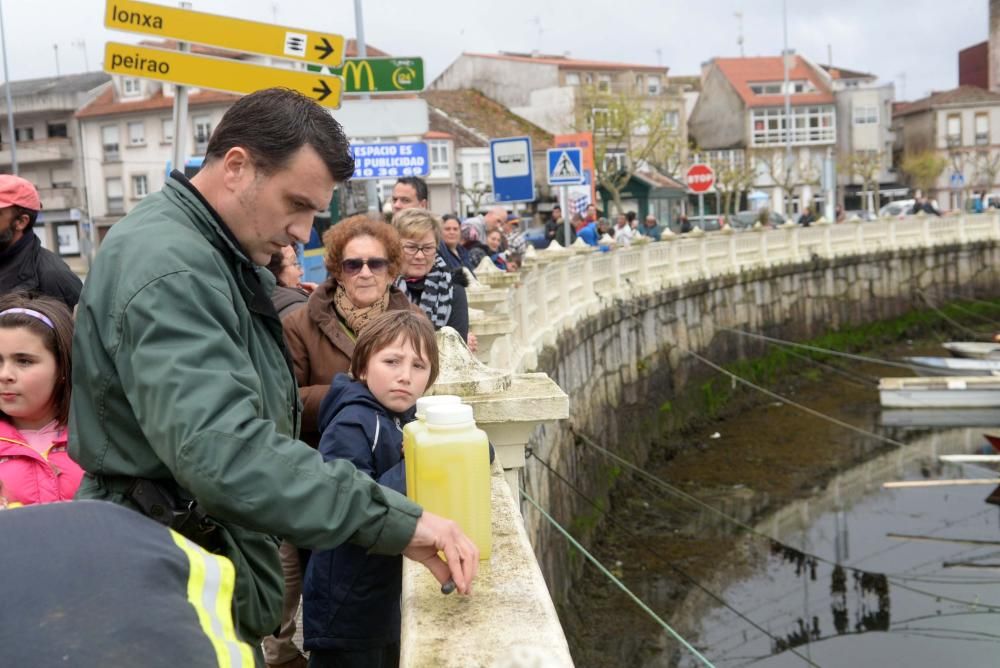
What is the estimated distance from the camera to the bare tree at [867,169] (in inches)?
2367

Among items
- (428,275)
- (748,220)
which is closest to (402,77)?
(428,275)

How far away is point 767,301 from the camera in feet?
88.7

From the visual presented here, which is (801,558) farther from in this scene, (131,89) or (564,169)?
(131,89)

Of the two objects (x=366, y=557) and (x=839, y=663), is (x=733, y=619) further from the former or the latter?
(x=366, y=557)

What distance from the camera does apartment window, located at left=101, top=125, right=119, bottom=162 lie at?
50750 millimetres

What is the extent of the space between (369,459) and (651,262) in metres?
19.0

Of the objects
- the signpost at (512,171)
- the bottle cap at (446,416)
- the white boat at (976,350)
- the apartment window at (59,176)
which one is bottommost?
the white boat at (976,350)

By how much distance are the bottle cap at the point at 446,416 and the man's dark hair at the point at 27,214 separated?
8.77ft

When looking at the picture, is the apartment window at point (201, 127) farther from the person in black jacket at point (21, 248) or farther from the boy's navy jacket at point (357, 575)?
the boy's navy jacket at point (357, 575)

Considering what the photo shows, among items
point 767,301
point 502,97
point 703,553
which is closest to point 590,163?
point 767,301

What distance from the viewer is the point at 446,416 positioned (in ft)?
7.84

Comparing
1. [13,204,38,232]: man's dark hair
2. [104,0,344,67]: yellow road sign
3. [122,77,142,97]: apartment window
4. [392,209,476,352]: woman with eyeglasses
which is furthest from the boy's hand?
[122,77,142,97]: apartment window

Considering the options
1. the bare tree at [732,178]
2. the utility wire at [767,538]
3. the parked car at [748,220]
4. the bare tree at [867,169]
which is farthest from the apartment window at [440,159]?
the utility wire at [767,538]

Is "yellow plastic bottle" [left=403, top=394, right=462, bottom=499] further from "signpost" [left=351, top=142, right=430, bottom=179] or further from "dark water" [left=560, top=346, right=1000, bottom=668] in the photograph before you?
"dark water" [left=560, top=346, right=1000, bottom=668]
